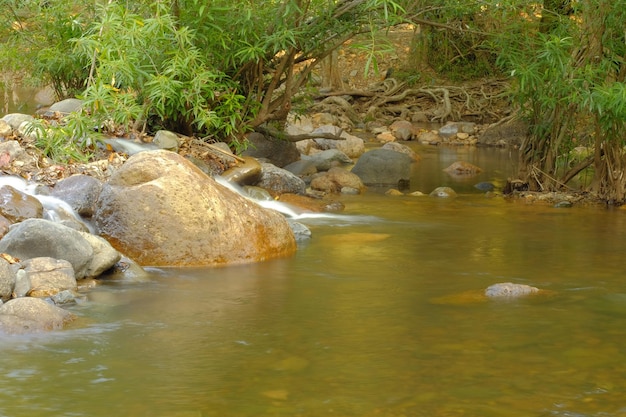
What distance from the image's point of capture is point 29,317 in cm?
575

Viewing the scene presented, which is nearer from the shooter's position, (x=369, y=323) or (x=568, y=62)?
(x=369, y=323)

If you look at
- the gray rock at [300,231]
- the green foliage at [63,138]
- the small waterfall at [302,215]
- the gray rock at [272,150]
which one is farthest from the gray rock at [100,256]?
the gray rock at [272,150]

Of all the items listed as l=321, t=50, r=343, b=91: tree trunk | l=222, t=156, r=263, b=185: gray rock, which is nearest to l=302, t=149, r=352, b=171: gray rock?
l=222, t=156, r=263, b=185: gray rock

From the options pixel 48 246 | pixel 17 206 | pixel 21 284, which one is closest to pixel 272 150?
pixel 17 206

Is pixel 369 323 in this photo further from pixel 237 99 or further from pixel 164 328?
pixel 237 99

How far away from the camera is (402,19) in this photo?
33.6ft

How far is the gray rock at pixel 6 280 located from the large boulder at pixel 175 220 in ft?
4.93

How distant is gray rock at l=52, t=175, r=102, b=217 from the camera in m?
8.25

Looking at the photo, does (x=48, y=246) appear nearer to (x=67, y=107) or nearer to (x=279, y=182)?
(x=67, y=107)

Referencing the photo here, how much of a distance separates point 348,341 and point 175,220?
2569mm

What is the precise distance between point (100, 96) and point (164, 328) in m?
4.15

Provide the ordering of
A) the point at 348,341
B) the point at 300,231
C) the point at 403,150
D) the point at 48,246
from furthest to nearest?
the point at 403,150
the point at 300,231
the point at 48,246
the point at 348,341

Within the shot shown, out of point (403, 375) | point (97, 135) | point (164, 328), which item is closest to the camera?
point (403, 375)

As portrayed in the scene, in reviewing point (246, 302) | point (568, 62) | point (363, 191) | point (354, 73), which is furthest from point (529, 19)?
point (354, 73)
